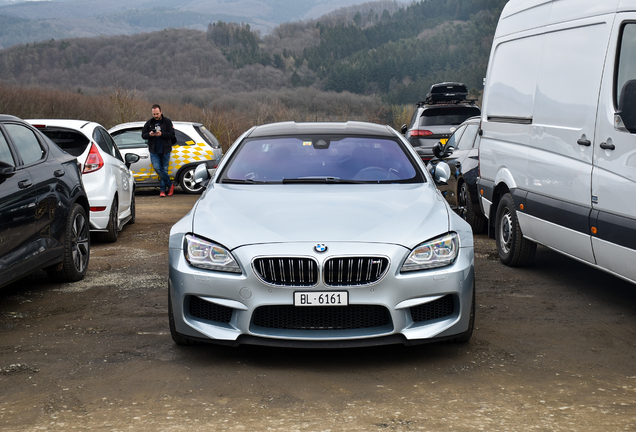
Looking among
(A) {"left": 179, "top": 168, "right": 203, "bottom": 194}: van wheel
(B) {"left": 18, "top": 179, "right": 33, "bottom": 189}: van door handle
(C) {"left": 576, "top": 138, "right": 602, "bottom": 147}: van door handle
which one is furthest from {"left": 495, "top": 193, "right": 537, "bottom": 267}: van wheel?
(A) {"left": 179, "top": 168, "right": 203, "bottom": 194}: van wheel

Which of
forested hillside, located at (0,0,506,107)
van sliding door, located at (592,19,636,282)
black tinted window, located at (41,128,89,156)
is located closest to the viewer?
van sliding door, located at (592,19,636,282)

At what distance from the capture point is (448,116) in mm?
15836

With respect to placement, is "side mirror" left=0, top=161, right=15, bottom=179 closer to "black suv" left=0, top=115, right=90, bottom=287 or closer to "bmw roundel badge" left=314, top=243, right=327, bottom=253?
"black suv" left=0, top=115, right=90, bottom=287

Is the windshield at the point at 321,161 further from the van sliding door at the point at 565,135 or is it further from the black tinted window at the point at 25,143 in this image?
the black tinted window at the point at 25,143

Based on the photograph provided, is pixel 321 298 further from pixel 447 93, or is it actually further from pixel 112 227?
pixel 447 93

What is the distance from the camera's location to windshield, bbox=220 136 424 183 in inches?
218

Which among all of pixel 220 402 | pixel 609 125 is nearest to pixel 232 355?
pixel 220 402

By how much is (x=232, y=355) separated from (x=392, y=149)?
220cm

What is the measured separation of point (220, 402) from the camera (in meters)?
3.79

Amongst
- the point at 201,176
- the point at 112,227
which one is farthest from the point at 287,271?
the point at 112,227

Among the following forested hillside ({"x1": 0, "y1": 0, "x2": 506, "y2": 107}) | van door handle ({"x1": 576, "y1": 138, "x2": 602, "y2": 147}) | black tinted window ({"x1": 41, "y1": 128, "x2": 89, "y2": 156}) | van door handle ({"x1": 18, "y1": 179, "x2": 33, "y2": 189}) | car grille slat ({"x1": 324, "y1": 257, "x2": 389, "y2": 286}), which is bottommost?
forested hillside ({"x1": 0, "y1": 0, "x2": 506, "y2": 107})

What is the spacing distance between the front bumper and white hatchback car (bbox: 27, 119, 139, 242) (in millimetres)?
4790

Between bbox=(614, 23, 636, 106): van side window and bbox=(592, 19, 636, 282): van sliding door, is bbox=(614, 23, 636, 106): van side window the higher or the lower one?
the higher one

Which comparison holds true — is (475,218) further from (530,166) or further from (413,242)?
(413,242)
